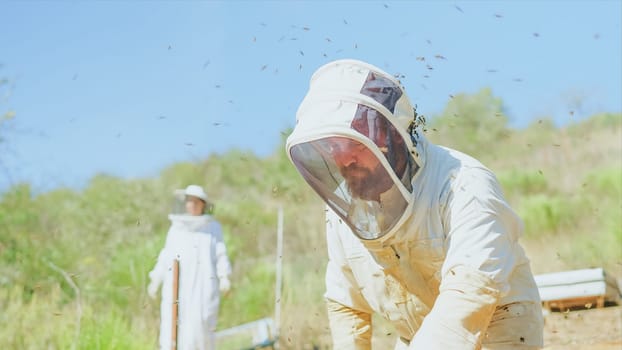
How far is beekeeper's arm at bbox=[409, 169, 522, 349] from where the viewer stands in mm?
2391

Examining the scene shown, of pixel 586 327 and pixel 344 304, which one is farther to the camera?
pixel 586 327

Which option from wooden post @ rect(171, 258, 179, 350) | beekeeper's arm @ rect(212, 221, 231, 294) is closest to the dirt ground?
beekeeper's arm @ rect(212, 221, 231, 294)

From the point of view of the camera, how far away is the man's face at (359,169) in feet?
9.08

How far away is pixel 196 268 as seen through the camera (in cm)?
887

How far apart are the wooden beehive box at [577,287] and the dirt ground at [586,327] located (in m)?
0.20

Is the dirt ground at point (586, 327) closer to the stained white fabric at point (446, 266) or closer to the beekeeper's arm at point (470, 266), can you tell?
the stained white fabric at point (446, 266)

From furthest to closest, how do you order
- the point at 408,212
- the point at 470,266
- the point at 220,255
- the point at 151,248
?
the point at 151,248 → the point at 220,255 → the point at 408,212 → the point at 470,266

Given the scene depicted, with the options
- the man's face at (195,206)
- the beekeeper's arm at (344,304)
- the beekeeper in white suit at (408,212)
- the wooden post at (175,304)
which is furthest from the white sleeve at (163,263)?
the beekeeper in white suit at (408,212)

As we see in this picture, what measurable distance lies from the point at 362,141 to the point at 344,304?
0.85 metres

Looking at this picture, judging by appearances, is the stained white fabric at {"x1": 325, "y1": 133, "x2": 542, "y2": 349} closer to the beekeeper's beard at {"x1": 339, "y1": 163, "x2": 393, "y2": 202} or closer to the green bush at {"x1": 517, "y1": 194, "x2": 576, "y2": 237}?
the beekeeper's beard at {"x1": 339, "y1": 163, "x2": 393, "y2": 202}

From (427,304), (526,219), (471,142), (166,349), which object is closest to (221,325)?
(166,349)

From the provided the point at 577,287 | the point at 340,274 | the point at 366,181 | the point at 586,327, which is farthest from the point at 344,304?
the point at 577,287

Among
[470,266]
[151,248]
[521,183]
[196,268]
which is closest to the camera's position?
[470,266]

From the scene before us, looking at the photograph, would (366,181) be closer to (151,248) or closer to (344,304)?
(344,304)
